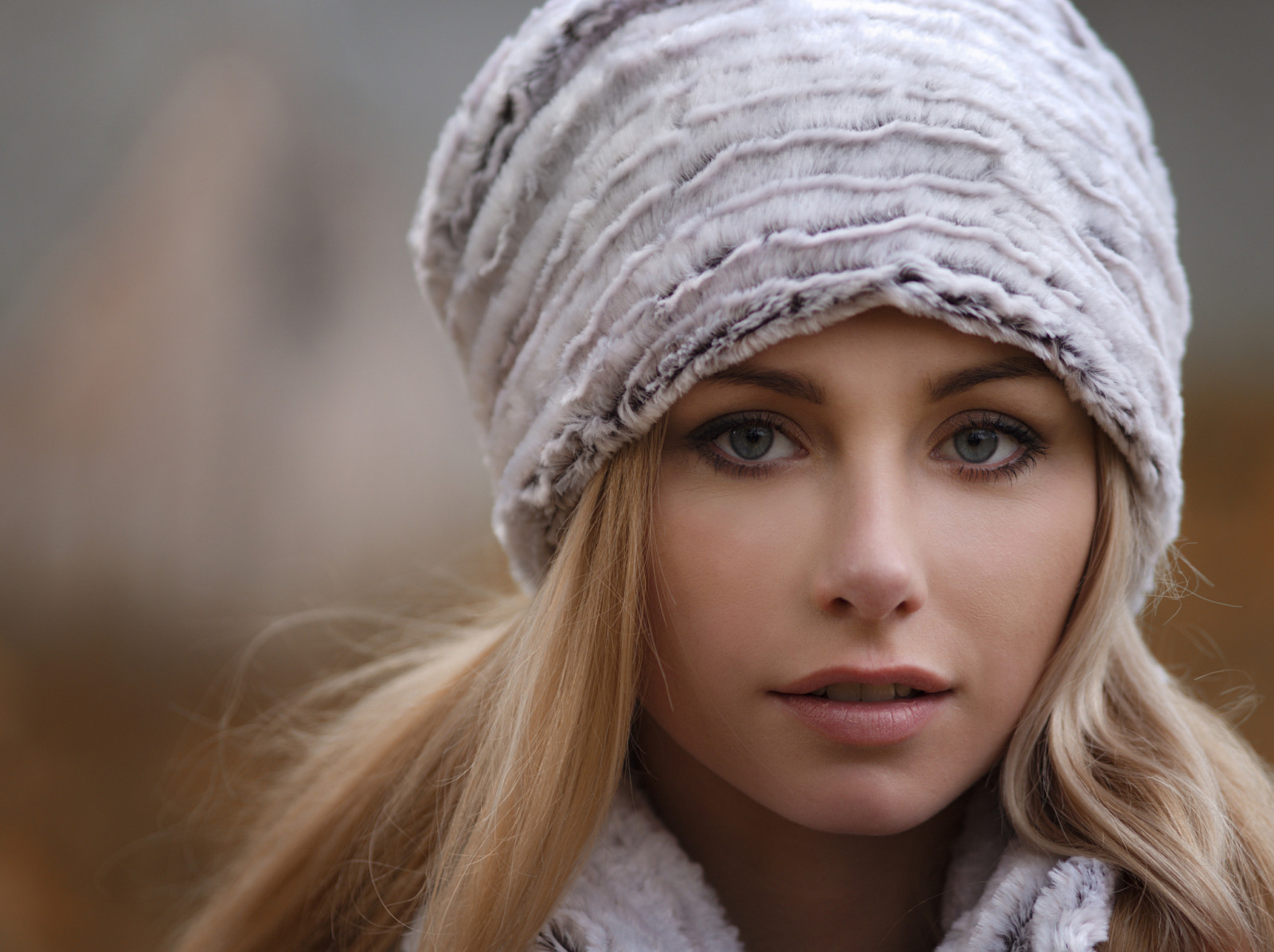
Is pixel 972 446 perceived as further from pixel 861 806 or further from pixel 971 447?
pixel 861 806

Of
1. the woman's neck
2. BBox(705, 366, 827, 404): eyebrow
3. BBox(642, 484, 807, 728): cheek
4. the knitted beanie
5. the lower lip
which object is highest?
the knitted beanie

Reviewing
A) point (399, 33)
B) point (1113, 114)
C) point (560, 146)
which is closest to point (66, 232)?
point (399, 33)

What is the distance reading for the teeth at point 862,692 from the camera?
885 mm

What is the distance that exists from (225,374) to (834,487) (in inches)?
59.7

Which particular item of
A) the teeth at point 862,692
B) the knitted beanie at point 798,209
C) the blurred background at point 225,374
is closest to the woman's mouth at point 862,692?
the teeth at point 862,692

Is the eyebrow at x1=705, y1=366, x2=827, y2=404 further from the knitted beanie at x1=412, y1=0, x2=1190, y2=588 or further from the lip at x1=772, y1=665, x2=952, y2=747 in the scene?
the lip at x1=772, y1=665, x2=952, y2=747

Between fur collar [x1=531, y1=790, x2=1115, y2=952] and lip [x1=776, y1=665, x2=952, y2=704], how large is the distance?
7.8 inches

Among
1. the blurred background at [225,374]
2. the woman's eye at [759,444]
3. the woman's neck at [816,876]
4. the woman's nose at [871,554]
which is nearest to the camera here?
the woman's nose at [871,554]

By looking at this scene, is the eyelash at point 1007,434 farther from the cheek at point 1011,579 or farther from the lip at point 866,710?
the lip at point 866,710

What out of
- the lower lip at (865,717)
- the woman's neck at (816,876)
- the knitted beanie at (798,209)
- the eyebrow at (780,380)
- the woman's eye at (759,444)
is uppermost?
the knitted beanie at (798,209)

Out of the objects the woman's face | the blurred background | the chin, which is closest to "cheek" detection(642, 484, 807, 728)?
the woman's face

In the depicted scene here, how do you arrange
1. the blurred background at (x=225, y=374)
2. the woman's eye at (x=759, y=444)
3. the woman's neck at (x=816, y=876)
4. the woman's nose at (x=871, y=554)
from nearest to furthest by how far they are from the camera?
1. the woman's nose at (x=871, y=554)
2. the woman's eye at (x=759, y=444)
3. the woman's neck at (x=816, y=876)
4. the blurred background at (x=225, y=374)

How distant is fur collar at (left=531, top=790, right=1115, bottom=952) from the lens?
0.87m

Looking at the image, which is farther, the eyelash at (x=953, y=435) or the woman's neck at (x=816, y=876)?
the woman's neck at (x=816, y=876)
